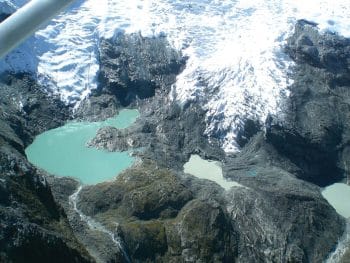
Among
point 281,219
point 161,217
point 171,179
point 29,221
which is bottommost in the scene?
point 281,219

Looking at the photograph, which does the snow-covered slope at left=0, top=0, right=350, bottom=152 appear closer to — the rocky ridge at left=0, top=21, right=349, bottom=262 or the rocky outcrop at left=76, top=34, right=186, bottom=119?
the rocky outcrop at left=76, top=34, right=186, bottom=119

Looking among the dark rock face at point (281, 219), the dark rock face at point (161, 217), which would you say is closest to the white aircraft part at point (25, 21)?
the dark rock face at point (161, 217)

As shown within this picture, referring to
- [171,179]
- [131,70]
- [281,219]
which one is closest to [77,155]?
[171,179]

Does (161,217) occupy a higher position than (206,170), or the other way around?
(161,217)

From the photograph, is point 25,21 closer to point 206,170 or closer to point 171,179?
point 171,179

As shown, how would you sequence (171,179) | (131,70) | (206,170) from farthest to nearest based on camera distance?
(131,70)
(206,170)
(171,179)

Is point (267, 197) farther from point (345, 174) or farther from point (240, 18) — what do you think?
point (240, 18)
